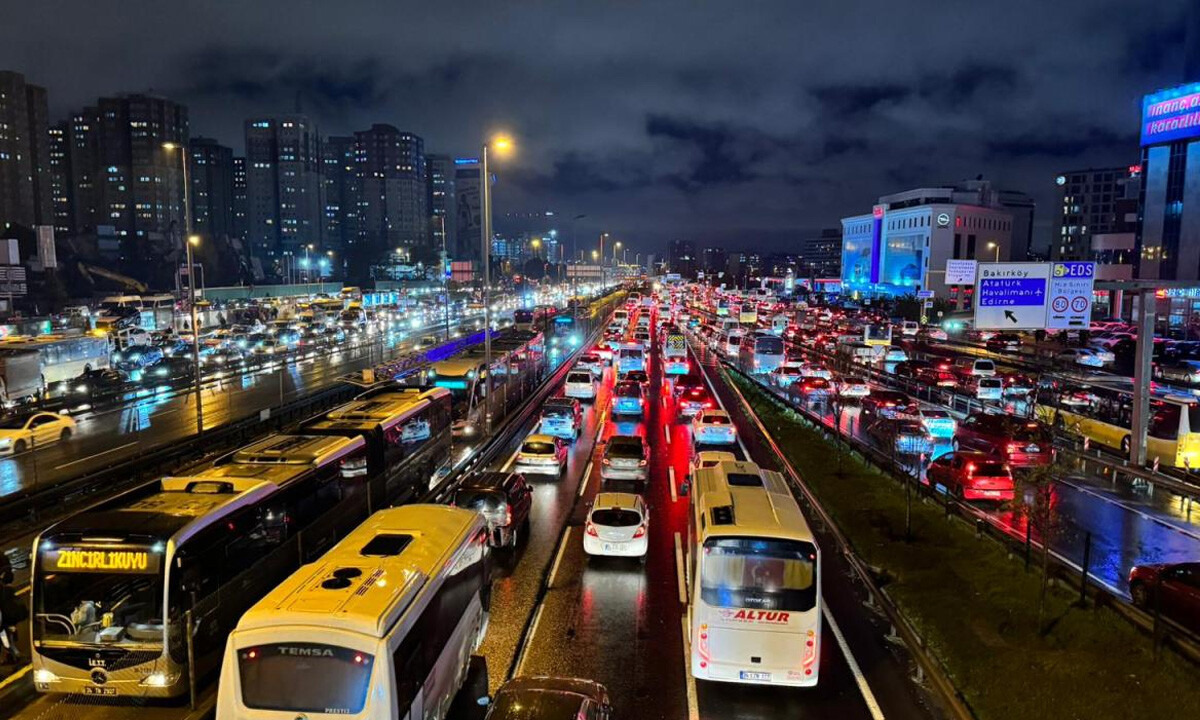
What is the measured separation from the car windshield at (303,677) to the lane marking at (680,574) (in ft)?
26.0

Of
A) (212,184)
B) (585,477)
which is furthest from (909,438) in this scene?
(212,184)

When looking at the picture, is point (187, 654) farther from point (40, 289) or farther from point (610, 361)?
point (40, 289)

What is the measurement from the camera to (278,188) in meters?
181

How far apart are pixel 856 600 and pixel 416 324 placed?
3225 inches

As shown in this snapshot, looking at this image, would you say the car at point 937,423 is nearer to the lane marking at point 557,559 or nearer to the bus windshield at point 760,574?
the lane marking at point 557,559

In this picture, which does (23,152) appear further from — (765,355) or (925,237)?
(925,237)

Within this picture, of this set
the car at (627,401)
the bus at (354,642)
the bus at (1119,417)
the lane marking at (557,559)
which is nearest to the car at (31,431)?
the lane marking at (557,559)

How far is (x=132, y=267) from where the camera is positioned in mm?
120000

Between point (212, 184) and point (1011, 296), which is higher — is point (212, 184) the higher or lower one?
the higher one

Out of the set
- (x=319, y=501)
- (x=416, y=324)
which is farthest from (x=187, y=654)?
(x=416, y=324)

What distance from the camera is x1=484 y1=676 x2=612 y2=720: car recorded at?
8.38m

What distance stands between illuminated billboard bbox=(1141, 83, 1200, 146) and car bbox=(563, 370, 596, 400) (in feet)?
241

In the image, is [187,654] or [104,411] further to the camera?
[104,411]

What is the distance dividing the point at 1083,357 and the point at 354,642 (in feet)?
191
